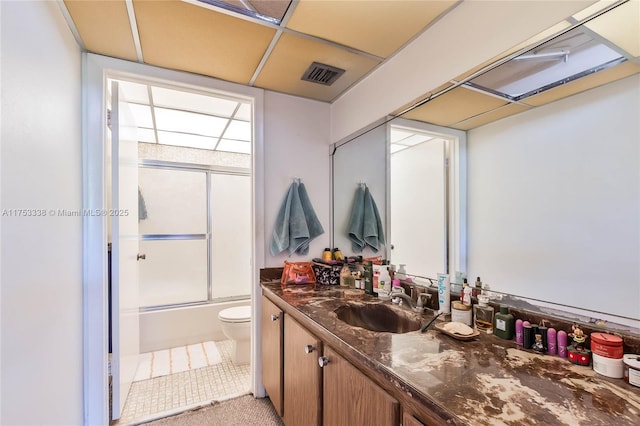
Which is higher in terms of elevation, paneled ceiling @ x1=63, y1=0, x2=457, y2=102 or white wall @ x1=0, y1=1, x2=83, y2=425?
paneled ceiling @ x1=63, y1=0, x2=457, y2=102

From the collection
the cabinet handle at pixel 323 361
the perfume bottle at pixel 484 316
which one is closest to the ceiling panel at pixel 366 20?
the perfume bottle at pixel 484 316

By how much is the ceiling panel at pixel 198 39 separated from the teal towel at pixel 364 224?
3.51 feet

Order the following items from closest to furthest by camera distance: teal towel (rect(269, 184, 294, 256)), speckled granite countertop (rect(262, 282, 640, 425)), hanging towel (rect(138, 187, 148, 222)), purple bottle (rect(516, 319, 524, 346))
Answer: speckled granite countertop (rect(262, 282, 640, 425))
purple bottle (rect(516, 319, 524, 346))
teal towel (rect(269, 184, 294, 256))
hanging towel (rect(138, 187, 148, 222))

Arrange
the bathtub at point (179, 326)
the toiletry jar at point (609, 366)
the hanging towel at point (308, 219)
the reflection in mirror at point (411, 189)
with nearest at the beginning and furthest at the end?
1. the toiletry jar at point (609, 366)
2. the reflection in mirror at point (411, 189)
3. the hanging towel at point (308, 219)
4. the bathtub at point (179, 326)

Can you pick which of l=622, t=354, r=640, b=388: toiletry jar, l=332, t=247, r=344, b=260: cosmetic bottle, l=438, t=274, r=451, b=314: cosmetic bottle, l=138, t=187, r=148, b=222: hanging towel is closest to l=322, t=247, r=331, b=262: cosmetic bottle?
l=332, t=247, r=344, b=260: cosmetic bottle

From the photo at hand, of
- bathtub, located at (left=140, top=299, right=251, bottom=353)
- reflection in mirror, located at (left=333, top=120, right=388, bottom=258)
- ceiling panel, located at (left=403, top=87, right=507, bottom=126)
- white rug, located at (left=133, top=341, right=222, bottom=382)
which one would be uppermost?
ceiling panel, located at (left=403, top=87, right=507, bottom=126)

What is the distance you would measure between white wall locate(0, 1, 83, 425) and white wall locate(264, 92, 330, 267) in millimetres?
1042

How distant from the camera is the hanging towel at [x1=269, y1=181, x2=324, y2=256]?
199 centimetres

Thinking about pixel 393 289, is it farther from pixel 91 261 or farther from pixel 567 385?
pixel 91 261

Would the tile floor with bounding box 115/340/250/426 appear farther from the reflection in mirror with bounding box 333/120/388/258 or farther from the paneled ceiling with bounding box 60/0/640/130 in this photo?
the paneled ceiling with bounding box 60/0/640/130

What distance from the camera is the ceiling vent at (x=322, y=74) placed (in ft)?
5.57

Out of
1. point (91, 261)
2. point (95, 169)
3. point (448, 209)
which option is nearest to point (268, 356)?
point (91, 261)

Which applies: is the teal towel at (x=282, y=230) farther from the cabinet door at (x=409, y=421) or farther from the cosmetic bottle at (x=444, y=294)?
the cabinet door at (x=409, y=421)

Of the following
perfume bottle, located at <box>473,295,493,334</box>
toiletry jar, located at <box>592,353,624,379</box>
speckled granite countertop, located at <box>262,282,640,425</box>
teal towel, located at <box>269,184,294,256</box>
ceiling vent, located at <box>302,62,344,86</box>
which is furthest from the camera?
teal towel, located at <box>269,184,294,256</box>
